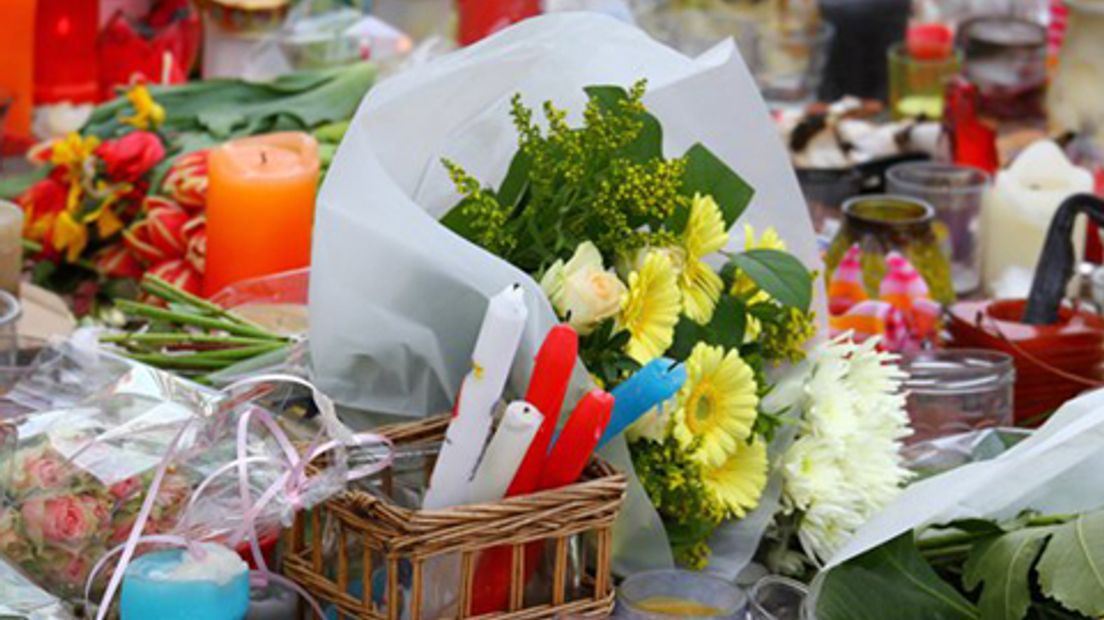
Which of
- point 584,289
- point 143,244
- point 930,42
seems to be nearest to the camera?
point 584,289

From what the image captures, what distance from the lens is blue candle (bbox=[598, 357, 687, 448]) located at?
92 centimetres

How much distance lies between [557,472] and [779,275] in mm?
208

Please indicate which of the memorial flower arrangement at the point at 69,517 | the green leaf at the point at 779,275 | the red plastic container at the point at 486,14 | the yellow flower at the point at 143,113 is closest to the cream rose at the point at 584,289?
the green leaf at the point at 779,275

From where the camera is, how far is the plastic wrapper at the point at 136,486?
897 millimetres

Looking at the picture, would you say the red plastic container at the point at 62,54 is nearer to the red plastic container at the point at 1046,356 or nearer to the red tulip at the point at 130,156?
the red tulip at the point at 130,156

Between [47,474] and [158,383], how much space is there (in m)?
0.11

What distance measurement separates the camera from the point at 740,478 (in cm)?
100

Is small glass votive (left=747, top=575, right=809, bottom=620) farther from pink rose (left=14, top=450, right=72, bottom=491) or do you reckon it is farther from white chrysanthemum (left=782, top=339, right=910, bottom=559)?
pink rose (left=14, top=450, right=72, bottom=491)

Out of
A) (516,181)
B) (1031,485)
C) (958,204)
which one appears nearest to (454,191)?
(516,181)

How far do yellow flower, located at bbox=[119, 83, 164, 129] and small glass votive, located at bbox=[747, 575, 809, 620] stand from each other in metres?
0.82

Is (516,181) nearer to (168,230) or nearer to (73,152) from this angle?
(168,230)

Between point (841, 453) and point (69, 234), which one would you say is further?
point (69, 234)

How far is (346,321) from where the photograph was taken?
3.22 ft

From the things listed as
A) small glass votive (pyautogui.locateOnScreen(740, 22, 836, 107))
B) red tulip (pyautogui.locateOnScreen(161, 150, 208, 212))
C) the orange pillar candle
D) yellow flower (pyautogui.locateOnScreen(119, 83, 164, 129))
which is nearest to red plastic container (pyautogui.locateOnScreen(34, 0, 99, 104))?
yellow flower (pyautogui.locateOnScreen(119, 83, 164, 129))
